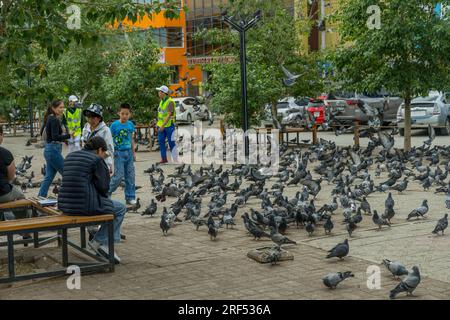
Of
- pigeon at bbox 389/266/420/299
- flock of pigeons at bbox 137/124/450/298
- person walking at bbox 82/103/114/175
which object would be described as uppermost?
person walking at bbox 82/103/114/175

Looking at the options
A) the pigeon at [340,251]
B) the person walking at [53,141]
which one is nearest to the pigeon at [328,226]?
the pigeon at [340,251]

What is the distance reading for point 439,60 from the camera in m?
17.9

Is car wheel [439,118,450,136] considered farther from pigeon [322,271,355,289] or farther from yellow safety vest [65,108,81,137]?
pigeon [322,271,355,289]

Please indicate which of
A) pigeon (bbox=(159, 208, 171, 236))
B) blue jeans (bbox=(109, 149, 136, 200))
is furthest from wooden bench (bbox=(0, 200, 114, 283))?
blue jeans (bbox=(109, 149, 136, 200))

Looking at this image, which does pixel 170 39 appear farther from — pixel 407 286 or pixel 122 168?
pixel 407 286

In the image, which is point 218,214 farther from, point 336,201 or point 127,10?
point 127,10

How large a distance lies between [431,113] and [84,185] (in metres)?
19.5

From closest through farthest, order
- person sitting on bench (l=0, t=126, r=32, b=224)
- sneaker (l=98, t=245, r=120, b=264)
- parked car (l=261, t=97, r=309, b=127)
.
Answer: sneaker (l=98, t=245, r=120, b=264) < person sitting on bench (l=0, t=126, r=32, b=224) < parked car (l=261, t=97, r=309, b=127)

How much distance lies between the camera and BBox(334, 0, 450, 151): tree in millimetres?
17469

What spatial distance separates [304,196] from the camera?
1108 cm

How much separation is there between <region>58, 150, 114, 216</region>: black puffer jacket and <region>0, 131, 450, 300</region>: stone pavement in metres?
0.71

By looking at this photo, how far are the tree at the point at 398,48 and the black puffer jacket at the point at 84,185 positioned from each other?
11386mm

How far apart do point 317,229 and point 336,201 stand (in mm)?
1417
